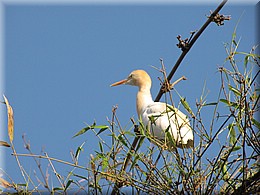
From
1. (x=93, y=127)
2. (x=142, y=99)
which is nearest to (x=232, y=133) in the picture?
(x=93, y=127)

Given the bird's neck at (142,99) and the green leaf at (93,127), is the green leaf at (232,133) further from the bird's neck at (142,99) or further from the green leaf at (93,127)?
the bird's neck at (142,99)

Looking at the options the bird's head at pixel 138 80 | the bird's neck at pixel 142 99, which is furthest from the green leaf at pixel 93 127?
the bird's head at pixel 138 80

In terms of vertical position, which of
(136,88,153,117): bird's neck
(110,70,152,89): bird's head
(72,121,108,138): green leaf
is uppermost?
(110,70,152,89): bird's head

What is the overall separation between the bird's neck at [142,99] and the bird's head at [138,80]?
1.0 inches

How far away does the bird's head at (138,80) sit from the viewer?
1.90m

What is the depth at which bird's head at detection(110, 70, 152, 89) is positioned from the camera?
74.7 inches

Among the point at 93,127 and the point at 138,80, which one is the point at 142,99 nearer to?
the point at 138,80

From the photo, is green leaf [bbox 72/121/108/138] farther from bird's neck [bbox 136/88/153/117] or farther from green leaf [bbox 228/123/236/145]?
bird's neck [bbox 136/88/153/117]

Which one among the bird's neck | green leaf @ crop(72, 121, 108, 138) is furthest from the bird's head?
green leaf @ crop(72, 121, 108, 138)

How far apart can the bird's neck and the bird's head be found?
25 millimetres

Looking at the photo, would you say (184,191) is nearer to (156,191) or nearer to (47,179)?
(156,191)

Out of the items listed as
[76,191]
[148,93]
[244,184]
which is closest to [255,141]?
[244,184]

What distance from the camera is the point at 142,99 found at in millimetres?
1823

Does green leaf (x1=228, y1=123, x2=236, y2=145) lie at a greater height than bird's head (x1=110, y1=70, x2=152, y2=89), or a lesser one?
lesser
